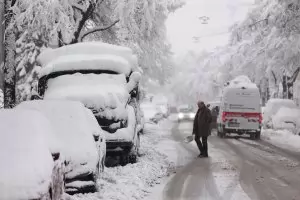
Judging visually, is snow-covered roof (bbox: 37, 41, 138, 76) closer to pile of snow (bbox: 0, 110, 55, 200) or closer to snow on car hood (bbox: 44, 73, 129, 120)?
snow on car hood (bbox: 44, 73, 129, 120)

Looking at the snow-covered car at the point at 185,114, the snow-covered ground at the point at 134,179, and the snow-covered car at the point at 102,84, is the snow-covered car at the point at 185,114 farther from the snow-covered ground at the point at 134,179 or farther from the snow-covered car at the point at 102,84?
the snow-covered car at the point at 102,84

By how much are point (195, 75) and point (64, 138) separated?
7391 cm

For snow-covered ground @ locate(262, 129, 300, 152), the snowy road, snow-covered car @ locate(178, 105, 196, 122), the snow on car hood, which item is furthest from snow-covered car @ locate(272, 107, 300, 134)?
snow-covered car @ locate(178, 105, 196, 122)

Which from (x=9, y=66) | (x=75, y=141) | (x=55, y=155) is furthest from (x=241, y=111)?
(x=55, y=155)

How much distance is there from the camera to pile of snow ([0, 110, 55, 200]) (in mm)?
4723

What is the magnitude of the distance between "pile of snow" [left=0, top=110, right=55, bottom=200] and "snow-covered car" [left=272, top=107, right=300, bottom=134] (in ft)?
70.0

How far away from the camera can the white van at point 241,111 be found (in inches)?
951

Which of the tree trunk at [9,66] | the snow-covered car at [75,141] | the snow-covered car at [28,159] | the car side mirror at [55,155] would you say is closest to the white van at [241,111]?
the tree trunk at [9,66]

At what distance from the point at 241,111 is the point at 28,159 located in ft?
65.8

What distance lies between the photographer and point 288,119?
86.6 feet

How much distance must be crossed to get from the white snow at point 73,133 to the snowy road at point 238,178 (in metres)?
2.03

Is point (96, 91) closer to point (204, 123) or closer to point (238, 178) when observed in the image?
point (238, 178)

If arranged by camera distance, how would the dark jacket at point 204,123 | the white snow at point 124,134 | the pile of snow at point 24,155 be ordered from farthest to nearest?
the dark jacket at point 204,123 < the white snow at point 124,134 < the pile of snow at point 24,155

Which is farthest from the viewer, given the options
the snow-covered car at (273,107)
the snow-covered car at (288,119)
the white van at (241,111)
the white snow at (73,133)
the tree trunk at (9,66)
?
the snow-covered car at (273,107)
